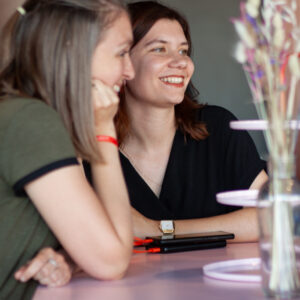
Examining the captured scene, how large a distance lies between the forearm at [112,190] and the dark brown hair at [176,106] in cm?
97

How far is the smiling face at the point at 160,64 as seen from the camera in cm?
235

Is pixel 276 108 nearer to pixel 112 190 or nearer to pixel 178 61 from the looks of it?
pixel 112 190

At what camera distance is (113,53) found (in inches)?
57.6

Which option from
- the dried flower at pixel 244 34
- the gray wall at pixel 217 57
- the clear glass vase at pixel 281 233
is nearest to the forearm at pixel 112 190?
the clear glass vase at pixel 281 233

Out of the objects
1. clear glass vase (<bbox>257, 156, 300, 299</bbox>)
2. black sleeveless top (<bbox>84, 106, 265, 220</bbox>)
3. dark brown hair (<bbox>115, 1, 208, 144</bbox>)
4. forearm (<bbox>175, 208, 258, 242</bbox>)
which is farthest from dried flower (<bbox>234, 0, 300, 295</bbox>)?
dark brown hair (<bbox>115, 1, 208, 144</bbox>)

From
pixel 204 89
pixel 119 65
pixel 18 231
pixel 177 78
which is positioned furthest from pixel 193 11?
pixel 18 231

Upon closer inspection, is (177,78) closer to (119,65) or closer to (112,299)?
(119,65)

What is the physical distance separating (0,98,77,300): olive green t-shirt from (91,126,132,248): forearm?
0.48ft

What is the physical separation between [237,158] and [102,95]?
3.17ft

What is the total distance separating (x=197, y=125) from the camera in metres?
2.36

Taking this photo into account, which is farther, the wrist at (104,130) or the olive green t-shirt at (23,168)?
the wrist at (104,130)

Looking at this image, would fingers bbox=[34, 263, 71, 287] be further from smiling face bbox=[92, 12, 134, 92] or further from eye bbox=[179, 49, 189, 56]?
eye bbox=[179, 49, 189, 56]

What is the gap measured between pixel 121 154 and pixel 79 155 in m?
0.96

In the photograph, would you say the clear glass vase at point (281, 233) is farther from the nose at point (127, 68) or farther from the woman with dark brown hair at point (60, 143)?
the nose at point (127, 68)
